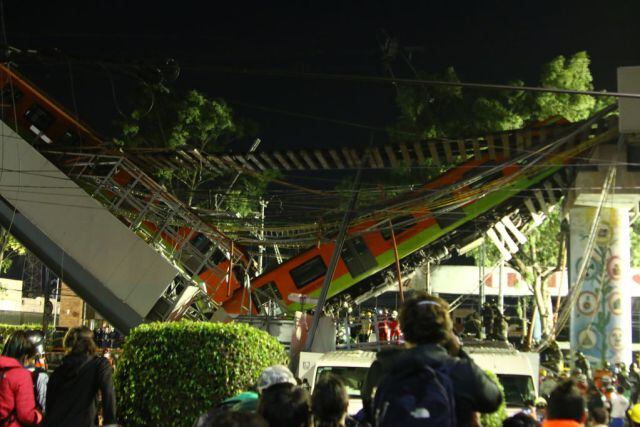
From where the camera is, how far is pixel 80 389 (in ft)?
22.0

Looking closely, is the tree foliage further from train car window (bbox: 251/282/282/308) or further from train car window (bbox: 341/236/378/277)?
train car window (bbox: 251/282/282/308)

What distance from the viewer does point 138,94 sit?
29453 mm

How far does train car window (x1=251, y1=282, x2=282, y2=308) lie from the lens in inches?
844

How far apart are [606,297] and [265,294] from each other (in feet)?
28.4

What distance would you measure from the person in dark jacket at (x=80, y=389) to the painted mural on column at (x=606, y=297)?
588 inches

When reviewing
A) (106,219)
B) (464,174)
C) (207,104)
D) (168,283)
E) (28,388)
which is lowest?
(28,388)

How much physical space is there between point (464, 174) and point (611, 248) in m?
3.99

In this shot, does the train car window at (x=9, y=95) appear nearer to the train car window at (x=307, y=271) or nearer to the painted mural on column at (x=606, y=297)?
the train car window at (x=307, y=271)

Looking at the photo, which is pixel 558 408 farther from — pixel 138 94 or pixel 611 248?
pixel 138 94

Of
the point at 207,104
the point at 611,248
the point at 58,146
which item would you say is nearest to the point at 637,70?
the point at 611,248

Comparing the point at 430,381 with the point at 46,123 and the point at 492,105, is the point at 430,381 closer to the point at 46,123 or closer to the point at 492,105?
the point at 46,123

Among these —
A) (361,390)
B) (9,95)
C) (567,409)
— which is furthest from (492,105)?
(567,409)

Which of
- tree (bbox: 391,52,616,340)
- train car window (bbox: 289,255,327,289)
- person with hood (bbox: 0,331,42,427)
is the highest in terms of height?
tree (bbox: 391,52,616,340)

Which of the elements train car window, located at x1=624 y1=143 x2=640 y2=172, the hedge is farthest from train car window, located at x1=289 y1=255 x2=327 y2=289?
the hedge
